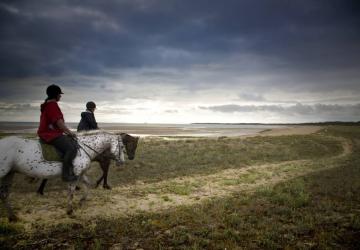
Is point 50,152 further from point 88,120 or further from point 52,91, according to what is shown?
point 88,120

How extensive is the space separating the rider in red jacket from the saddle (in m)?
0.11

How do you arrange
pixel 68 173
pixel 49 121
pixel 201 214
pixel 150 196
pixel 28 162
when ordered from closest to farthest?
pixel 28 162 < pixel 49 121 < pixel 68 173 < pixel 201 214 < pixel 150 196

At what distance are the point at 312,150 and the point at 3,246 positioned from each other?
94.5 feet

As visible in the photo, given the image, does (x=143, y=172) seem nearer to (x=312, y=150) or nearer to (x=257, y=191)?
(x=257, y=191)

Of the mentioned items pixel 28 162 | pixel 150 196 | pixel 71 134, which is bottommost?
pixel 150 196

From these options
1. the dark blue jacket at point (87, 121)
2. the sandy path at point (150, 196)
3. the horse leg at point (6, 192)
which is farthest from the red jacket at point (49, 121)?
the dark blue jacket at point (87, 121)

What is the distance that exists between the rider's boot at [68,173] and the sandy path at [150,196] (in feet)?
3.82

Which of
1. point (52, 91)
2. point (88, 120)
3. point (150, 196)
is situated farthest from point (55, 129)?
point (150, 196)

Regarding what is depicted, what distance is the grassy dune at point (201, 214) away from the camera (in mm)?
7039

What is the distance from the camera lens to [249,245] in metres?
6.76

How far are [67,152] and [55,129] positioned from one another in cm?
79

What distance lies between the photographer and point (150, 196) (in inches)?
472

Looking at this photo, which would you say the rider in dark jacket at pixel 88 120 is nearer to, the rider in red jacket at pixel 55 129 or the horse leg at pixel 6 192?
the rider in red jacket at pixel 55 129

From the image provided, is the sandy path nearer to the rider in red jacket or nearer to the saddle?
the rider in red jacket
